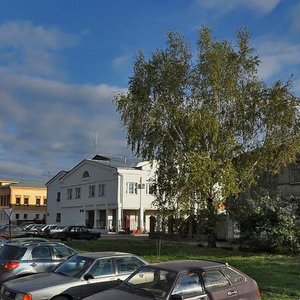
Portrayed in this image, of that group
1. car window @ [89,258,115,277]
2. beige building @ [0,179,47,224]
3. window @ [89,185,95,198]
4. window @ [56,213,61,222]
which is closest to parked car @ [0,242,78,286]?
car window @ [89,258,115,277]

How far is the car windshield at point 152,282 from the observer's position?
28.6 ft

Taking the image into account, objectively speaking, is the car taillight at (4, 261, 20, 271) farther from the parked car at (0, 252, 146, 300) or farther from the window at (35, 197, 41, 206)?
the window at (35, 197, 41, 206)

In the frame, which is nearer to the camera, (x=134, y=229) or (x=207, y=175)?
(x=207, y=175)

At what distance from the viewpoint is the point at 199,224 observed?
30844 mm

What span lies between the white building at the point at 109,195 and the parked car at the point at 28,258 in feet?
144

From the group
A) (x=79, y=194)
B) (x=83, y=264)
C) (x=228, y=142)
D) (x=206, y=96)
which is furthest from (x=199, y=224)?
(x=79, y=194)

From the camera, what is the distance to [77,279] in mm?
11109

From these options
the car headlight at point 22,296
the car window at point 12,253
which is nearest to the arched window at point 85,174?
the car window at point 12,253

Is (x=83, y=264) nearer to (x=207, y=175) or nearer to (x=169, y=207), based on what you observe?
(x=207, y=175)

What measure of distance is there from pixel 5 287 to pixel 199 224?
2073 centimetres

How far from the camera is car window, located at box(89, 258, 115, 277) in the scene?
11.4 metres

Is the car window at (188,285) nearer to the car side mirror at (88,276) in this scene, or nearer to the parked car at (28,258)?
the car side mirror at (88,276)

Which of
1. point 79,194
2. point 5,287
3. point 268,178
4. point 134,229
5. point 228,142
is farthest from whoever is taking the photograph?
point 79,194

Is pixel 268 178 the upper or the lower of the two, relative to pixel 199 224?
upper
